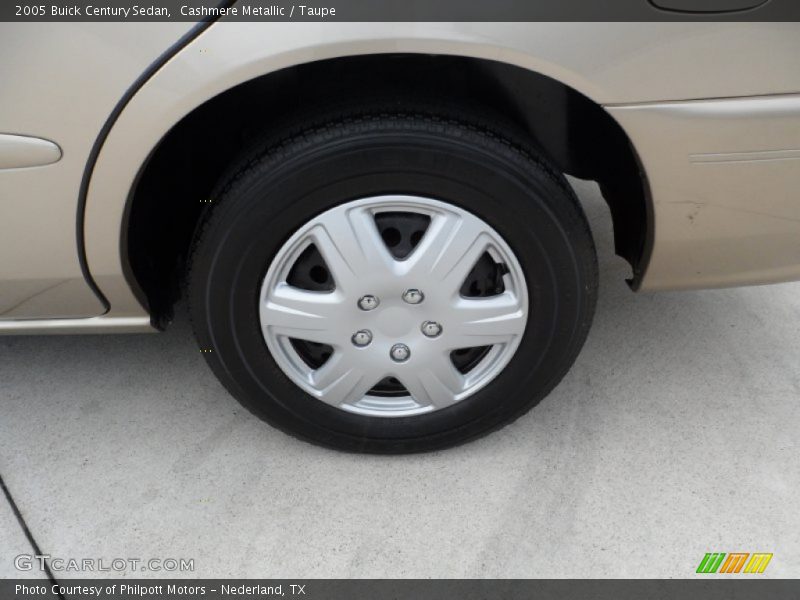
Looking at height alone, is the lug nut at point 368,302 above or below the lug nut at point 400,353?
above

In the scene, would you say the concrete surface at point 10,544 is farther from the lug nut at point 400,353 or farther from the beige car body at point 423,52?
the lug nut at point 400,353

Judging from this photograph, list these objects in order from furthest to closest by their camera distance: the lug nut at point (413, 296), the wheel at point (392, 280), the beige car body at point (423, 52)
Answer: the lug nut at point (413, 296) → the wheel at point (392, 280) → the beige car body at point (423, 52)

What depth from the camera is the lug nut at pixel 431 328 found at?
168 centimetres

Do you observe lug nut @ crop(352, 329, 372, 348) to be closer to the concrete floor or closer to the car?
the car

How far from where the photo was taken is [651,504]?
1759 mm

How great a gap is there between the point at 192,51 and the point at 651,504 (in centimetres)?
143

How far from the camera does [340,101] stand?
152 centimetres

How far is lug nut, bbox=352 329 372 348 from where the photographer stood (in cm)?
169

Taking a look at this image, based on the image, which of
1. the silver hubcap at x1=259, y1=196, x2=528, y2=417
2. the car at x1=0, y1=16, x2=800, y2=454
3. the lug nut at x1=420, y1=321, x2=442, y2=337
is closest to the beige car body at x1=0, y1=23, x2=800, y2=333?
the car at x1=0, y1=16, x2=800, y2=454

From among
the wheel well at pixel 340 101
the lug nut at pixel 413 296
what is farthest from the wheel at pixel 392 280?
the wheel well at pixel 340 101

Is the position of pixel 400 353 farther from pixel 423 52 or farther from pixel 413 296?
pixel 423 52

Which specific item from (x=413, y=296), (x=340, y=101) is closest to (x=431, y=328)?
(x=413, y=296)

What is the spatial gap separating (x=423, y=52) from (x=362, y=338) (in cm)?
66
